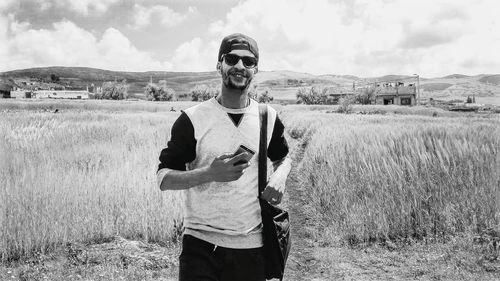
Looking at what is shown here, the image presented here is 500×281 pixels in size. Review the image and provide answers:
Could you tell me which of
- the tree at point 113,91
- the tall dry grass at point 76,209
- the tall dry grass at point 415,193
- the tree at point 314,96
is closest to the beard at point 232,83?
the tall dry grass at point 76,209

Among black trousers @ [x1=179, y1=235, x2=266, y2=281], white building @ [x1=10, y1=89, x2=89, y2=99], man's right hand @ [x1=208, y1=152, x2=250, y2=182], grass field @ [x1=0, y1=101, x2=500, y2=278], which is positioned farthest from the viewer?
white building @ [x1=10, y1=89, x2=89, y2=99]

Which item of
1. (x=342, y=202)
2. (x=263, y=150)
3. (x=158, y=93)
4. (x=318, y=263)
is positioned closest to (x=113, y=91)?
(x=158, y=93)

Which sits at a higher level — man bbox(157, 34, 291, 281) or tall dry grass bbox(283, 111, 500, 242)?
man bbox(157, 34, 291, 281)

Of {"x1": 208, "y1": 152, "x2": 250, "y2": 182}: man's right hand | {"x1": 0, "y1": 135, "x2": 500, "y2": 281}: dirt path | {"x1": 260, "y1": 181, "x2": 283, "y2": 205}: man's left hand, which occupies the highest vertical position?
{"x1": 208, "y1": 152, "x2": 250, "y2": 182}: man's right hand

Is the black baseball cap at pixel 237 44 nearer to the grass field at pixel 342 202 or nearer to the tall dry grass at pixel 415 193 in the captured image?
the grass field at pixel 342 202

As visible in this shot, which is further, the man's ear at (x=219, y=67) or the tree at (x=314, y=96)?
the tree at (x=314, y=96)

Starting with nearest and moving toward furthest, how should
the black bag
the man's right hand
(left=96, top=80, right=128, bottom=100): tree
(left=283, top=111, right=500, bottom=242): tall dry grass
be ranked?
the man's right hand, the black bag, (left=283, top=111, right=500, bottom=242): tall dry grass, (left=96, top=80, right=128, bottom=100): tree

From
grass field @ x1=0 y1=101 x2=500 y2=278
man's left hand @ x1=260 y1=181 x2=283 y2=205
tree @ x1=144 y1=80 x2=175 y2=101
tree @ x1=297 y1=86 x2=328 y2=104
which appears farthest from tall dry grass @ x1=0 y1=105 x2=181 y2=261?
tree @ x1=144 y1=80 x2=175 y2=101

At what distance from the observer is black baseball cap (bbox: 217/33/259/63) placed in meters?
2.40

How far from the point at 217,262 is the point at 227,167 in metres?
0.61

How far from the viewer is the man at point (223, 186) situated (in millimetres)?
2215

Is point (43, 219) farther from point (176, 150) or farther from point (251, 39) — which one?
point (251, 39)

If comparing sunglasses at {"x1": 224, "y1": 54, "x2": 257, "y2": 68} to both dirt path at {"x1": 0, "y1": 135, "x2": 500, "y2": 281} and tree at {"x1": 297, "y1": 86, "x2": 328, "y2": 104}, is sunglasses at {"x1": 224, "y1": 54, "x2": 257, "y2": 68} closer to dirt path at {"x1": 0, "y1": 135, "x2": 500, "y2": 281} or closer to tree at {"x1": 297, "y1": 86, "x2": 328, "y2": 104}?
dirt path at {"x1": 0, "y1": 135, "x2": 500, "y2": 281}

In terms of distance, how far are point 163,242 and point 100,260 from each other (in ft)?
3.12
